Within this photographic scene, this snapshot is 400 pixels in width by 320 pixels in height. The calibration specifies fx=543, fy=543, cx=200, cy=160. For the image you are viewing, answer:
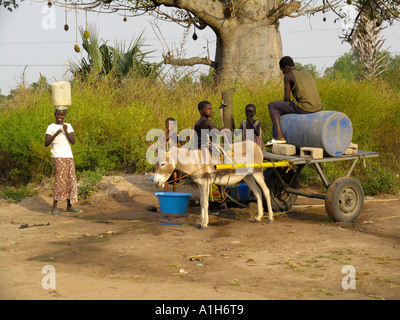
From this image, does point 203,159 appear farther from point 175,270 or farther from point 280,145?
point 175,270

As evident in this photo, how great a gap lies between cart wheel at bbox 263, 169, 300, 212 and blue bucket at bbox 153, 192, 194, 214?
1.27 meters

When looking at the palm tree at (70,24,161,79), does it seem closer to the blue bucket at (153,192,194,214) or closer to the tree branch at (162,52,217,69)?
the tree branch at (162,52,217,69)

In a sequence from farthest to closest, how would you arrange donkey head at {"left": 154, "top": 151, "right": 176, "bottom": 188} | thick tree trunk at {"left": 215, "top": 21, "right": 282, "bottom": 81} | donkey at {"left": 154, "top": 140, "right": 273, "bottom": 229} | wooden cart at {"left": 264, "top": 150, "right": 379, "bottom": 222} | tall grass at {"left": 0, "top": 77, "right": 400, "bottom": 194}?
thick tree trunk at {"left": 215, "top": 21, "right": 282, "bottom": 81} < tall grass at {"left": 0, "top": 77, "right": 400, "bottom": 194} < wooden cart at {"left": 264, "top": 150, "right": 379, "bottom": 222} < donkey at {"left": 154, "top": 140, "right": 273, "bottom": 229} < donkey head at {"left": 154, "top": 151, "right": 176, "bottom": 188}

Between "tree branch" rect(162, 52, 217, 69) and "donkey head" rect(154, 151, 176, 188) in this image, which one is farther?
"tree branch" rect(162, 52, 217, 69)

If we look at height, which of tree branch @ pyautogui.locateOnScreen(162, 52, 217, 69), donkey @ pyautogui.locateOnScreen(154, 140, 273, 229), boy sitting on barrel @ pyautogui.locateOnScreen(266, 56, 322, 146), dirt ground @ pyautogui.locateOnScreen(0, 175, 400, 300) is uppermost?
tree branch @ pyautogui.locateOnScreen(162, 52, 217, 69)

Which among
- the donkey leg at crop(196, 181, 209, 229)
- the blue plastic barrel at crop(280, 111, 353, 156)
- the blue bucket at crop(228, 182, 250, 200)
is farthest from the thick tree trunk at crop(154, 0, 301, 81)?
the donkey leg at crop(196, 181, 209, 229)

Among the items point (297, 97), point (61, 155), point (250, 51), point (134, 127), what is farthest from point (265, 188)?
point (250, 51)

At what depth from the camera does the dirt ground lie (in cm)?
453

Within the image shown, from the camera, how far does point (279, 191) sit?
29.1ft

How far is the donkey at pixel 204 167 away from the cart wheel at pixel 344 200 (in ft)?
2.87

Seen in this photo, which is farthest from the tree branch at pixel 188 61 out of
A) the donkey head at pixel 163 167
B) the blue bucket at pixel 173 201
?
the donkey head at pixel 163 167

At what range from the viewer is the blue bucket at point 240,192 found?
29.0 ft

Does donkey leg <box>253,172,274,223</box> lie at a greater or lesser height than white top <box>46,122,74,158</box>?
lesser

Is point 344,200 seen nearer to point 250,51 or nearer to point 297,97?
point 297,97
